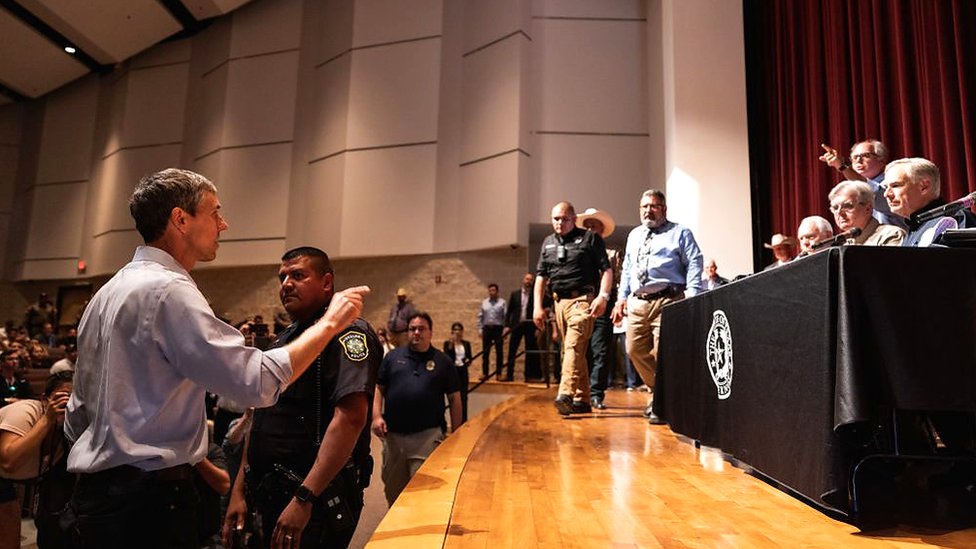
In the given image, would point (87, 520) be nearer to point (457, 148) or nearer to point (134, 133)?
point (457, 148)

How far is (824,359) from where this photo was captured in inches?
63.1

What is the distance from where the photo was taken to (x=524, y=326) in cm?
827

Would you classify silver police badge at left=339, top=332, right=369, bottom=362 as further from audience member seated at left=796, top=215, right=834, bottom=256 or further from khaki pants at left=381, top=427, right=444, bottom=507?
audience member seated at left=796, top=215, right=834, bottom=256

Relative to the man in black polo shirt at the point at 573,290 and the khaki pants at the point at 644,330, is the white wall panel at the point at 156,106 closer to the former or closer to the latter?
the man in black polo shirt at the point at 573,290

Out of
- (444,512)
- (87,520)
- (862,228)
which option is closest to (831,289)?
(444,512)

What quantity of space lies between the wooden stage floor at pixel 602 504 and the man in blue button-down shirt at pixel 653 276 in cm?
89

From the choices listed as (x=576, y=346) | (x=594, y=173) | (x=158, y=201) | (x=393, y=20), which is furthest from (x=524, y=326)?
(x=158, y=201)

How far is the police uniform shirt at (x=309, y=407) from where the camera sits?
180 centimetres

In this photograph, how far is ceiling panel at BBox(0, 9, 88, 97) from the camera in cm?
1159

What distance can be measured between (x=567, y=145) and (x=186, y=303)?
853 cm

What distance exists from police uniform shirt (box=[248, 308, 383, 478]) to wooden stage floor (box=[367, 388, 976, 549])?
0.32 meters

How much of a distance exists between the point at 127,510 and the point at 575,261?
3.14 m

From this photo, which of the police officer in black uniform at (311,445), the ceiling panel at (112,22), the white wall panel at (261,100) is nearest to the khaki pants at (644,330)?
the police officer in black uniform at (311,445)

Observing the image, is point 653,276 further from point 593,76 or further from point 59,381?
point 593,76
